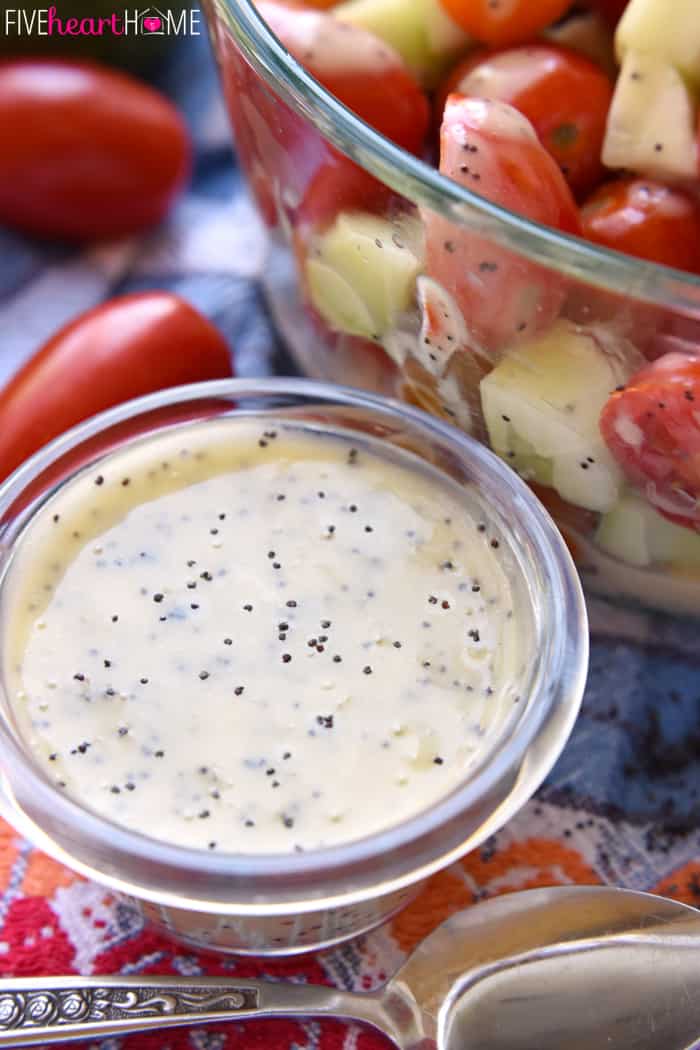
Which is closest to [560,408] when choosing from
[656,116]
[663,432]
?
[663,432]

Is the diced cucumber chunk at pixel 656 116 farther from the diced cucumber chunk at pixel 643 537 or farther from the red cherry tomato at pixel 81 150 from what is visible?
the red cherry tomato at pixel 81 150

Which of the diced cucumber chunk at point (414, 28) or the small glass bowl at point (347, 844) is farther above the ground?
the diced cucumber chunk at point (414, 28)

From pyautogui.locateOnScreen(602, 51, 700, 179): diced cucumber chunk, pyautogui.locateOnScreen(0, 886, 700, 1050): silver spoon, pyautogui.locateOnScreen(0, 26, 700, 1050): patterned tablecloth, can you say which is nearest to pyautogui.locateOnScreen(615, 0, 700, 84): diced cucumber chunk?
pyautogui.locateOnScreen(602, 51, 700, 179): diced cucumber chunk

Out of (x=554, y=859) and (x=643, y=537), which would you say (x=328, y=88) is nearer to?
(x=643, y=537)

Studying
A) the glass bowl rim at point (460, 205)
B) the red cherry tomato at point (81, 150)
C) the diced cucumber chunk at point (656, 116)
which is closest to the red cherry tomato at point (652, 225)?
the diced cucumber chunk at point (656, 116)

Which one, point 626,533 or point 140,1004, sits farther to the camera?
point 626,533

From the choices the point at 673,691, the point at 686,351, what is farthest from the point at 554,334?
the point at 673,691
